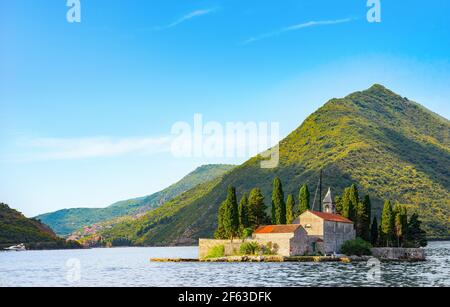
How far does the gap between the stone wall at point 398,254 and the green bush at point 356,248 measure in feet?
5.02

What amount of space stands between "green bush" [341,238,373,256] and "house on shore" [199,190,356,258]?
98 centimetres

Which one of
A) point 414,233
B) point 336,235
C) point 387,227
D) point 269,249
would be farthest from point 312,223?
point 414,233

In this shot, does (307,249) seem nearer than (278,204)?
Yes

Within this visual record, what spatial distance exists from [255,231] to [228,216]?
662 centimetres

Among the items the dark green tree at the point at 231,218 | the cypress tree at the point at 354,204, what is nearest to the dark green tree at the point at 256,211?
the dark green tree at the point at 231,218

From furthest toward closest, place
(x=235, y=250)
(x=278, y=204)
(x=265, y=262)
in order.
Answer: (x=278, y=204)
(x=235, y=250)
(x=265, y=262)

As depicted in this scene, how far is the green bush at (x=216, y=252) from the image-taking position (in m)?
98.1

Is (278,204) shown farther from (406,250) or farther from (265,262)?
(406,250)

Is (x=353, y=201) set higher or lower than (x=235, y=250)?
higher

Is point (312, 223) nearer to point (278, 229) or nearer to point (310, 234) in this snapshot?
point (310, 234)

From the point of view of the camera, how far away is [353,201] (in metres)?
105

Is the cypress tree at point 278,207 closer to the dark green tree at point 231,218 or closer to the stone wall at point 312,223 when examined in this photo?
the stone wall at point 312,223
